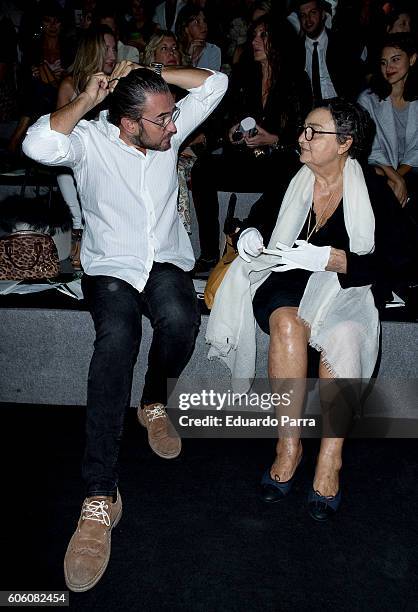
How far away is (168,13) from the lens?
5875 millimetres

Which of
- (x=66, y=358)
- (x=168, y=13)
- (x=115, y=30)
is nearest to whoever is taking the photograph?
(x=66, y=358)

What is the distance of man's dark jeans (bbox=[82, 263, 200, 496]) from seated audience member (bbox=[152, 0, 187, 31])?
14.4ft

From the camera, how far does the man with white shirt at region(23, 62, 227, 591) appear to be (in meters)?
1.88

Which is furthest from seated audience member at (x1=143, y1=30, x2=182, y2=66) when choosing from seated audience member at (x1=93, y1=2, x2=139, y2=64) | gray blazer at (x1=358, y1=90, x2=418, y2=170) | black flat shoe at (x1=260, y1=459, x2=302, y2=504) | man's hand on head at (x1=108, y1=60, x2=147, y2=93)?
black flat shoe at (x1=260, y1=459, x2=302, y2=504)

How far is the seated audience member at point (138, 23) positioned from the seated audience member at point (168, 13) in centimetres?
9

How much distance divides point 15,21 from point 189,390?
5465 mm

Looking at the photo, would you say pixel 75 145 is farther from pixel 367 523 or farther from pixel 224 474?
pixel 367 523

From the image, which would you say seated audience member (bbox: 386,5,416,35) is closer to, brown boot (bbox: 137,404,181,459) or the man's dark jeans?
the man's dark jeans

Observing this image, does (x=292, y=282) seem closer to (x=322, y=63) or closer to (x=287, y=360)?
(x=287, y=360)

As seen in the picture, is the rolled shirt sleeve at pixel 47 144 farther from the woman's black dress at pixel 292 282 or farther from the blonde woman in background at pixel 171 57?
the blonde woman in background at pixel 171 57

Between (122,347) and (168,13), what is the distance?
489 cm

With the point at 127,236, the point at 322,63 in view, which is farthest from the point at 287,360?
the point at 322,63

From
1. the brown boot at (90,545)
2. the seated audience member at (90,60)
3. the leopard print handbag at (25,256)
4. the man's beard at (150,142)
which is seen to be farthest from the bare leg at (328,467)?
the seated audience member at (90,60)

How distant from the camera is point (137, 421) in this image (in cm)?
253
